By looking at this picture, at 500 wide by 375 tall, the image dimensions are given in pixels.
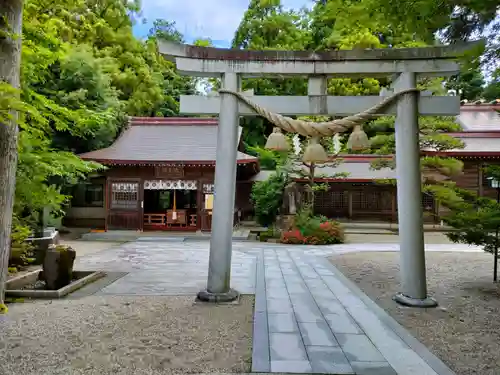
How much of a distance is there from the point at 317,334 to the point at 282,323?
1.78 feet

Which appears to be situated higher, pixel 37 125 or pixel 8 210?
pixel 37 125

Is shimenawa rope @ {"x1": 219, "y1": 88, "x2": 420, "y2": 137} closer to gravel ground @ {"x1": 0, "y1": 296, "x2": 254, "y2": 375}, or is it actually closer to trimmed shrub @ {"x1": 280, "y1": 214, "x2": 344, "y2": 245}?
gravel ground @ {"x1": 0, "y1": 296, "x2": 254, "y2": 375}

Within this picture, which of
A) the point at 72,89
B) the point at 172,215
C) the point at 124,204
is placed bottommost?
the point at 172,215


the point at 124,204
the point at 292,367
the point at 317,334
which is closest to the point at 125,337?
the point at 292,367

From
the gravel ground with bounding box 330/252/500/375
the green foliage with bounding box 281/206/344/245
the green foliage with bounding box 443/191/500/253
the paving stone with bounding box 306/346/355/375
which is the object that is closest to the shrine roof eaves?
the green foliage with bounding box 281/206/344/245

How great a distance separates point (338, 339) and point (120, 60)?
23.8 meters

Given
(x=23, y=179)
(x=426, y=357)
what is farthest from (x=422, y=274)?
(x=23, y=179)

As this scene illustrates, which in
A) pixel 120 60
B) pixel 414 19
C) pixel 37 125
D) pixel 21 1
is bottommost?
pixel 37 125

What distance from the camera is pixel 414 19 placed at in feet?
11.5

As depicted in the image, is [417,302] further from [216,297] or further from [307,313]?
[216,297]

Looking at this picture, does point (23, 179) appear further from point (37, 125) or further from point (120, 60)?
point (120, 60)

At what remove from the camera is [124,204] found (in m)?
16.9

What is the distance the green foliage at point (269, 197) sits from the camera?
57.0ft

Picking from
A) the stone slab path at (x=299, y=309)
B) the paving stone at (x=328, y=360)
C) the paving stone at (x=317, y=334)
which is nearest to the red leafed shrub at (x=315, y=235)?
→ the stone slab path at (x=299, y=309)
